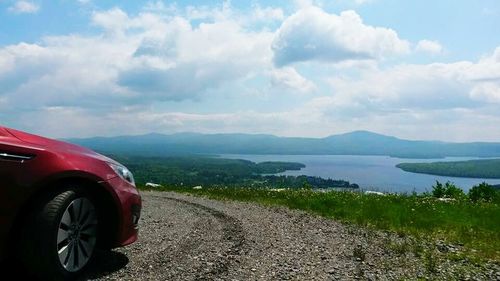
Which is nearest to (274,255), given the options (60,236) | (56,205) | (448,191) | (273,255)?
(273,255)

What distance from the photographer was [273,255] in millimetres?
8352

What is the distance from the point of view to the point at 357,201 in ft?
56.9

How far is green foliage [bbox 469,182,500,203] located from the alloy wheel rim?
20.0 meters

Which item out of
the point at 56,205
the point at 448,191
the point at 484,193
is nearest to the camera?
the point at 56,205

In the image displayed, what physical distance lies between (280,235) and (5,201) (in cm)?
652

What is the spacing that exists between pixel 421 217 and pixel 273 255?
7.45 meters

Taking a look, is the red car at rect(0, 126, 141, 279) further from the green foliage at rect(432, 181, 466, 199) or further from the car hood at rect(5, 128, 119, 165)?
the green foliage at rect(432, 181, 466, 199)

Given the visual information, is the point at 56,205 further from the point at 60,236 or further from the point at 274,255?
the point at 274,255

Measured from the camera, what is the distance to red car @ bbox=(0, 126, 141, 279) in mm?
5617

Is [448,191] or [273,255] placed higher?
[448,191]

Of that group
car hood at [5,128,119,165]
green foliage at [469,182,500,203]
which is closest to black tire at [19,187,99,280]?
car hood at [5,128,119,165]

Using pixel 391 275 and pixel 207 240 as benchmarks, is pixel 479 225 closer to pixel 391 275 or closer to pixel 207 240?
pixel 391 275

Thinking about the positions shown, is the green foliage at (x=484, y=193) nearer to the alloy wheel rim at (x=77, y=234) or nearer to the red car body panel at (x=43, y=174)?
the red car body panel at (x=43, y=174)

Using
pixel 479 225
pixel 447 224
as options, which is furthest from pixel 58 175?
pixel 479 225
